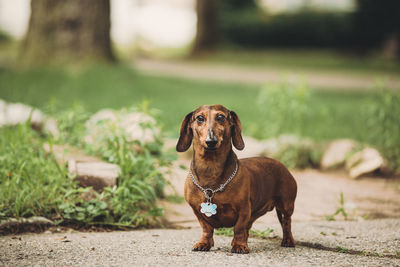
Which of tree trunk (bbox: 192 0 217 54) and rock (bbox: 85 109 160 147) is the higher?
tree trunk (bbox: 192 0 217 54)

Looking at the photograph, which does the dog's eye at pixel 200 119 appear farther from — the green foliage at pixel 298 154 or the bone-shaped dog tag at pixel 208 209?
the green foliage at pixel 298 154

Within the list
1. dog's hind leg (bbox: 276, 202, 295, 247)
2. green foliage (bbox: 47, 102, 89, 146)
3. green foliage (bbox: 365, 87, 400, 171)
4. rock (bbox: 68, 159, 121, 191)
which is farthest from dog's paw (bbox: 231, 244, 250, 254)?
green foliage (bbox: 365, 87, 400, 171)

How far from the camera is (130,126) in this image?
494 centimetres

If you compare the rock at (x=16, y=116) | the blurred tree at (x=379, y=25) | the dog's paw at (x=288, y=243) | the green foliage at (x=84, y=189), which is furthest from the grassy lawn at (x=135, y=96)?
the blurred tree at (x=379, y=25)

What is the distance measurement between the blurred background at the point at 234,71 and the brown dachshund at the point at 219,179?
132 cm

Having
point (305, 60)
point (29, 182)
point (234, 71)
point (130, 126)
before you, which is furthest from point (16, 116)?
point (305, 60)

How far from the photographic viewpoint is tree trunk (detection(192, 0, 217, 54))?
68.9 feet

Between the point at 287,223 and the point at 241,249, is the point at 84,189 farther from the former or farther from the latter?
the point at 287,223

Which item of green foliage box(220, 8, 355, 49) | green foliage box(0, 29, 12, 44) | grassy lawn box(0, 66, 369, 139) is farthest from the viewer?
green foliage box(0, 29, 12, 44)

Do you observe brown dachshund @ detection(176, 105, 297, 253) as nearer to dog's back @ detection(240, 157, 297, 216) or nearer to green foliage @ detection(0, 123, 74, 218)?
dog's back @ detection(240, 157, 297, 216)

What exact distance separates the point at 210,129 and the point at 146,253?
92cm

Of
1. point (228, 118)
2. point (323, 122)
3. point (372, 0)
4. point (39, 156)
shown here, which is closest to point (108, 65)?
point (323, 122)

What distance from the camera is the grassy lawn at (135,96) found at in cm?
781

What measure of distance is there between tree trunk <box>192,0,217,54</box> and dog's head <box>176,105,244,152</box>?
60.0ft
